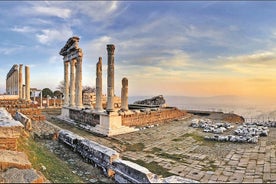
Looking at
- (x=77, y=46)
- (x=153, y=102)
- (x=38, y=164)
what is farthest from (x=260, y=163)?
(x=153, y=102)

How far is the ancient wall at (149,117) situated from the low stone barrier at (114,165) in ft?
16.6

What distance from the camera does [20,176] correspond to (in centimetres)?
495

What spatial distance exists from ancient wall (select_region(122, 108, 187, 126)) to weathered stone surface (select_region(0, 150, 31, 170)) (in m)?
8.37

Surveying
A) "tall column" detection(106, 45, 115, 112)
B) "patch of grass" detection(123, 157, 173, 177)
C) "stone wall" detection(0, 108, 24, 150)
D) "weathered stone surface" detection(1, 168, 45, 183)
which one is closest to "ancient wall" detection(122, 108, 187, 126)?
"tall column" detection(106, 45, 115, 112)

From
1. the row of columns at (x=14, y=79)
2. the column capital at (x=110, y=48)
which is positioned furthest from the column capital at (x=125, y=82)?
the row of columns at (x=14, y=79)

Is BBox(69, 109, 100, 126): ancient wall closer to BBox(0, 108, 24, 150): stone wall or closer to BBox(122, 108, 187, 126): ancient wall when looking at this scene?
BBox(122, 108, 187, 126): ancient wall

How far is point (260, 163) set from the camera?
7.80 metres

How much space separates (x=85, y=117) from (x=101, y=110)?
5.11 feet

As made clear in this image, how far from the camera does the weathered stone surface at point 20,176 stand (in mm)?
4782

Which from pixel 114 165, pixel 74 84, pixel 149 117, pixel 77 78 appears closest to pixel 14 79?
pixel 74 84

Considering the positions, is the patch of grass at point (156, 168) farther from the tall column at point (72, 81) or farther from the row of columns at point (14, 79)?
the row of columns at point (14, 79)

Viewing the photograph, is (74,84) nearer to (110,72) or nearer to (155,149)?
(110,72)

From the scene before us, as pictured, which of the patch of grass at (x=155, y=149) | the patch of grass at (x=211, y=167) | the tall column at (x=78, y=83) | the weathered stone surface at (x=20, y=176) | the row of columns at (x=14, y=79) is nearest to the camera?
the weathered stone surface at (x=20, y=176)

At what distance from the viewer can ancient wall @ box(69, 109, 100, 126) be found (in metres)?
14.4
